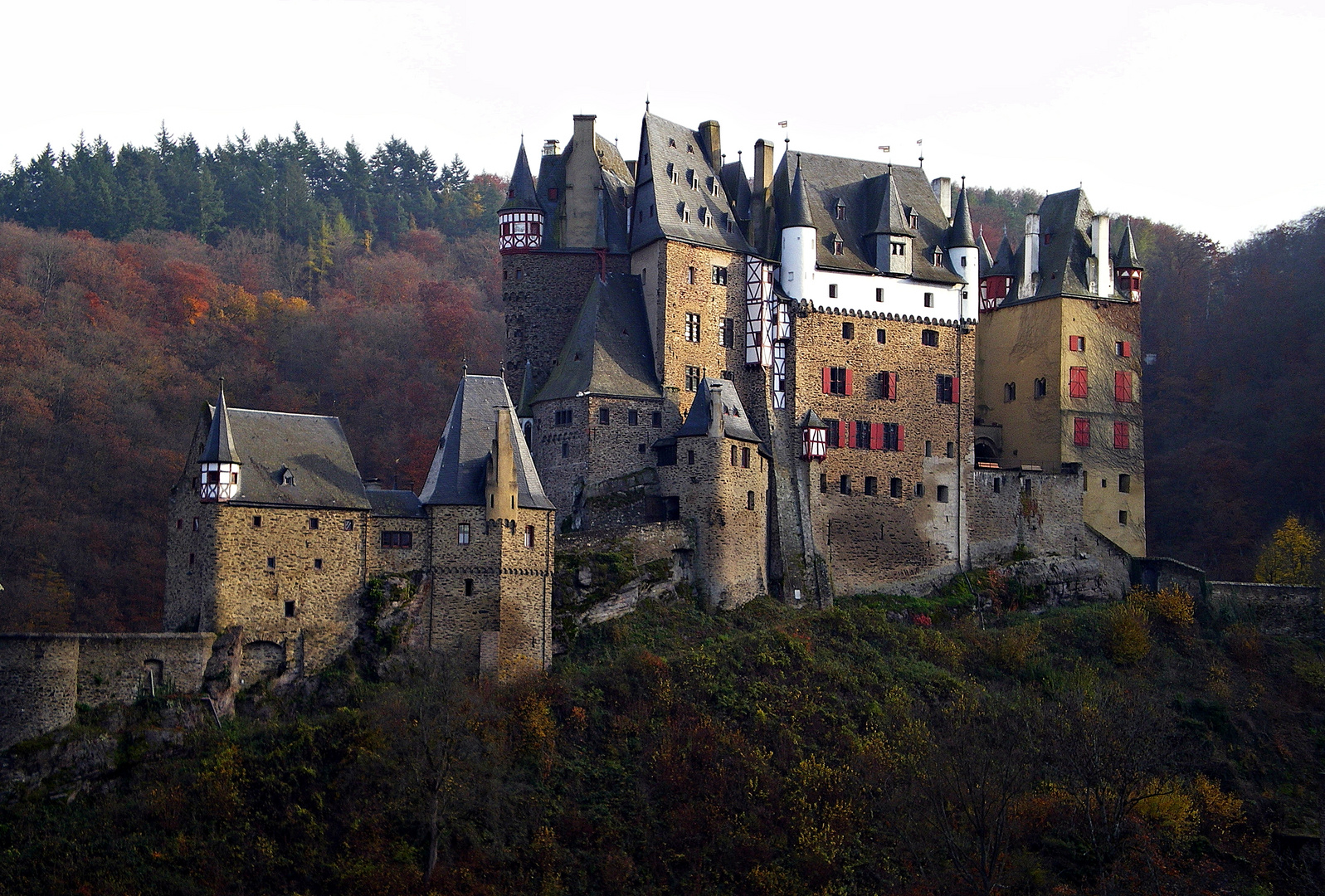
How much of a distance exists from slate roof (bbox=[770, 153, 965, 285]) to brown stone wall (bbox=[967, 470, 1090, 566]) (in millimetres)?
7120

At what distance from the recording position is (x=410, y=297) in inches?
3194

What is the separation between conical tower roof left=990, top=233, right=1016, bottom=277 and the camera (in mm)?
62469

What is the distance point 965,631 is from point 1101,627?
4.64 m

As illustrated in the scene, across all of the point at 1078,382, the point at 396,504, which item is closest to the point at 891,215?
the point at 1078,382

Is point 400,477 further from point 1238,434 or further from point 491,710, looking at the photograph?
point 1238,434

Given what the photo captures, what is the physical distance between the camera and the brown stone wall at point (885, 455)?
56.2m

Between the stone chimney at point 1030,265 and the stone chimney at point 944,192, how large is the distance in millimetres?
2914

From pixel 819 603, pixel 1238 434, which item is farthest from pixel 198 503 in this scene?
pixel 1238 434

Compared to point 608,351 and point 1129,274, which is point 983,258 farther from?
point 608,351

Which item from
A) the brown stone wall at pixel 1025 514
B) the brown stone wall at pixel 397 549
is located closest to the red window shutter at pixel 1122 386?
the brown stone wall at pixel 1025 514

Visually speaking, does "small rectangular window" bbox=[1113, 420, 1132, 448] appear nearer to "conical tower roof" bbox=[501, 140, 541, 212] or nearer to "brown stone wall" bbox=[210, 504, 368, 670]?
"conical tower roof" bbox=[501, 140, 541, 212]

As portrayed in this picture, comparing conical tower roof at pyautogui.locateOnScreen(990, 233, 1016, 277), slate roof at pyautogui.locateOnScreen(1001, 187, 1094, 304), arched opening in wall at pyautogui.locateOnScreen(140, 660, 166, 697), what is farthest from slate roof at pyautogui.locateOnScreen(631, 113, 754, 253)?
arched opening in wall at pyautogui.locateOnScreen(140, 660, 166, 697)

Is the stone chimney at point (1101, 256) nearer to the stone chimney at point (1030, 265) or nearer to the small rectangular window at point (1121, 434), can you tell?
the stone chimney at point (1030, 265)

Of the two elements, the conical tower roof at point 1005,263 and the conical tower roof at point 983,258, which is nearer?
the conical tower roof at point 1005,263
